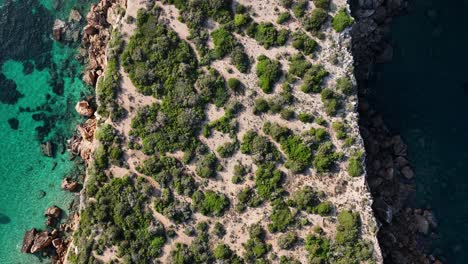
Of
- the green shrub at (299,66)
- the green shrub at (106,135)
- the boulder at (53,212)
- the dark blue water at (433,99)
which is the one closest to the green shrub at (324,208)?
the green shrub at (299,66)

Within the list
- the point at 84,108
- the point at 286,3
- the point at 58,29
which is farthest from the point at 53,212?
the point at 286,3

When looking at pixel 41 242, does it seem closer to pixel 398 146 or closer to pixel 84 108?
pixel 84 108

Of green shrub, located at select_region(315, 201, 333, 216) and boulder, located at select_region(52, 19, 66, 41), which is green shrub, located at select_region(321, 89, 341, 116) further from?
boulder, located at select_region(52, 19, 66, 41)

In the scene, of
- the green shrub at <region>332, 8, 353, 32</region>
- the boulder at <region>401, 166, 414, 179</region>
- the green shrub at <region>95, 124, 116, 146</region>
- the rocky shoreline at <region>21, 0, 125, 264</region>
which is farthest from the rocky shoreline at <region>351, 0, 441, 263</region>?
the rocky shoreline at <region>21, 0, 125, 264</region>

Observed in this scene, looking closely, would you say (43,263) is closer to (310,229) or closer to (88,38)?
(88,38)

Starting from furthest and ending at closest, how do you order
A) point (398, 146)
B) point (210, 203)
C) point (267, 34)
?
point (398, 146), point (267, 34), point (210, 203)

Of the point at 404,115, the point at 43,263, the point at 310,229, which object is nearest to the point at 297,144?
the point at 310,229
